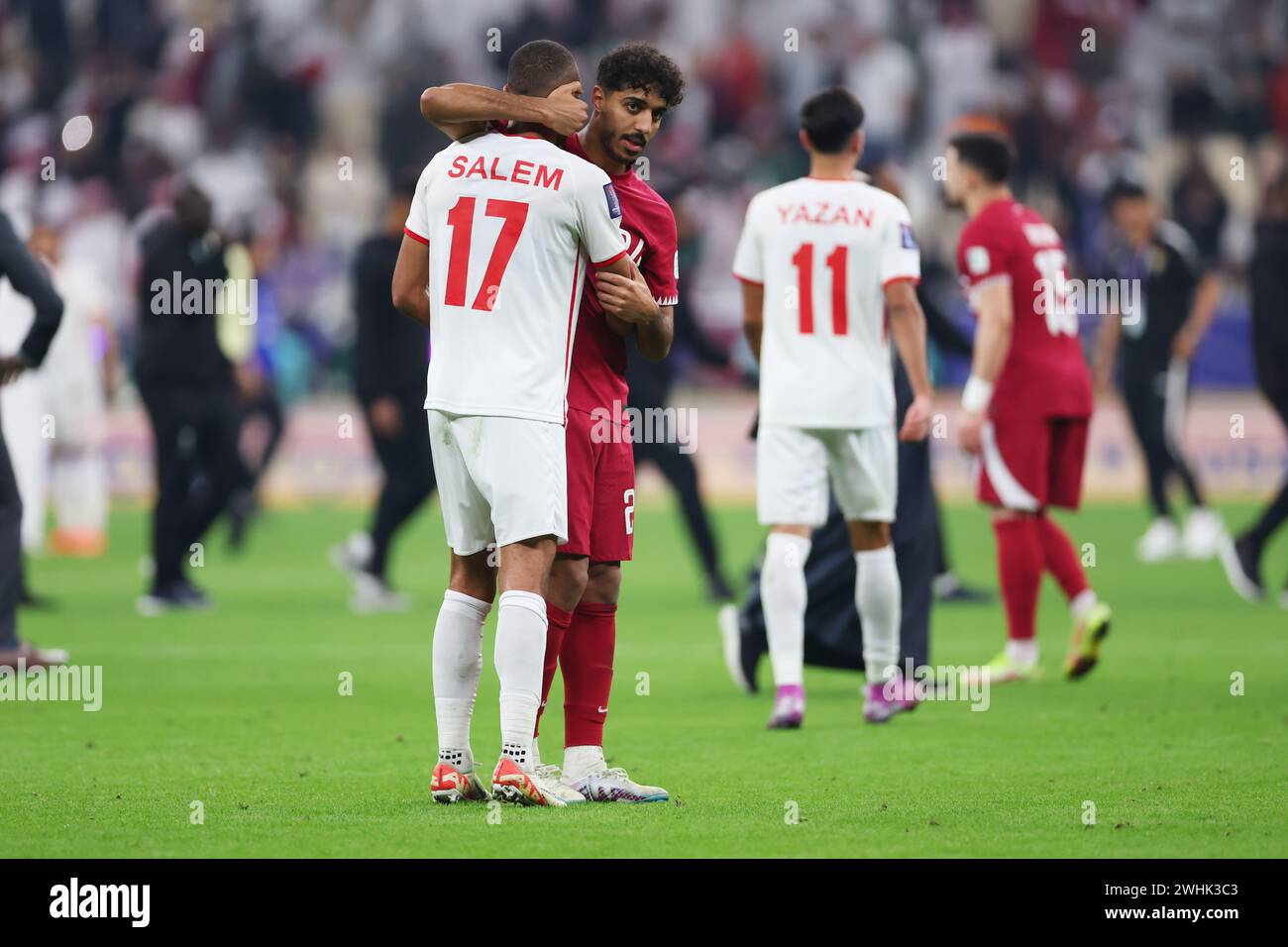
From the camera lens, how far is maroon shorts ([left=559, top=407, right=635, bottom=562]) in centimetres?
602

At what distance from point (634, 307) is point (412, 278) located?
25.4 inches

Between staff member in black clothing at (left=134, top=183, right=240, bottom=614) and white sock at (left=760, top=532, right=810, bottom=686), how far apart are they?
18.2 ft

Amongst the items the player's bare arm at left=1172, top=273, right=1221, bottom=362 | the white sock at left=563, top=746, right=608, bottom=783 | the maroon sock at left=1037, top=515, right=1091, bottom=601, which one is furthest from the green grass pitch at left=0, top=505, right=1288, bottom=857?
the player's bare arm at left=1172, top=273, right=1221, bottom=362

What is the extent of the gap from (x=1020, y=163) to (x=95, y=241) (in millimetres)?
10946

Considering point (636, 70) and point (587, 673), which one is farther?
point (587, 673)

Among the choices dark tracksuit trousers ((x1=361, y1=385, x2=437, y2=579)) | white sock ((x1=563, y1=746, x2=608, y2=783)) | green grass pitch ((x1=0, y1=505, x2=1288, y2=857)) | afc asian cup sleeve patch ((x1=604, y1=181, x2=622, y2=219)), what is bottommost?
green grass pitch ((x1=0, y1=505, x2=1288, y2=857))

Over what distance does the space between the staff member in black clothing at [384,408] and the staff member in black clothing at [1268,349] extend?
16.7ft

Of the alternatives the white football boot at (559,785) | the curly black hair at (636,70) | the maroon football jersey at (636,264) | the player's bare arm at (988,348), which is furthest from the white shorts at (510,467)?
the player's bare arm at (988,348)

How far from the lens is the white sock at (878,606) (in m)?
8.16

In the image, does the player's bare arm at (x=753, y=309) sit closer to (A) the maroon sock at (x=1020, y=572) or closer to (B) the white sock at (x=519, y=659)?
(A) the maroon sock at (x=1020, y=572)

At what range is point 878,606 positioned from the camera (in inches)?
322

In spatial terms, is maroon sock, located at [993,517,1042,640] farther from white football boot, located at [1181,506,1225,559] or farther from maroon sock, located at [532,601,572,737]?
white football boot, located at [1181,506,1225,559]

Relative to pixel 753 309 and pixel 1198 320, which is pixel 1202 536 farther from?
pixel 753 309

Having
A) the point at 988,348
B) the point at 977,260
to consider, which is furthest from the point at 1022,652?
the point at 977,260
